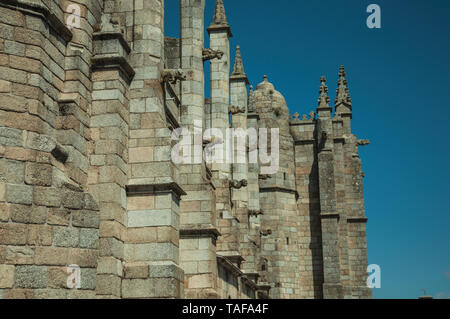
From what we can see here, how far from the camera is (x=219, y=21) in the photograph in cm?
2127

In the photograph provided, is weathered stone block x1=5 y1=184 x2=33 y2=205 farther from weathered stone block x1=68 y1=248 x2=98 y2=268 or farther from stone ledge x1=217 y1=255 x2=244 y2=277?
stone ledge x1=217 y1=255 x2=244 y2=277

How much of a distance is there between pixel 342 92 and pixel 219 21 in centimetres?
1533

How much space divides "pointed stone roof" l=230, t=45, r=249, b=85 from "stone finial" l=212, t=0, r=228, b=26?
353 centimetres

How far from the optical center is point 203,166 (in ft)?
49.8

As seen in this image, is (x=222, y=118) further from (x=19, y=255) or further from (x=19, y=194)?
(x=19, y=255)

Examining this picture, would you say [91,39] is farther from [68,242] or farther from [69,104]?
[68,242]

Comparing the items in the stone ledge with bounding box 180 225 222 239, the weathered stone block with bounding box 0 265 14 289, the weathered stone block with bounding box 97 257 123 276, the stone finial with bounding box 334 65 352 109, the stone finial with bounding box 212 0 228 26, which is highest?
the stone finial with bounding box 334 65 352 109

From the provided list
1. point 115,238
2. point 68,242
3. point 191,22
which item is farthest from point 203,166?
point 68,242

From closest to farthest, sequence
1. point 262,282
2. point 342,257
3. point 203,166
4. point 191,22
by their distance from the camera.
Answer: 1. point 203,166
2. point 191,22
3. point 262,282
4. point 342,257

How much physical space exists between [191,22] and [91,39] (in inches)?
255

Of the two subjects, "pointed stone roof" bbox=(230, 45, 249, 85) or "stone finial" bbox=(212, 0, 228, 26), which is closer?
"stone finial" bbox=(212, 0, 228, 26)

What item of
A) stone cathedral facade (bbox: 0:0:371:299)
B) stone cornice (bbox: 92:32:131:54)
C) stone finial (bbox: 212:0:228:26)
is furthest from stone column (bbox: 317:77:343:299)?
stone cornice (bbox: 92:32:131:54)

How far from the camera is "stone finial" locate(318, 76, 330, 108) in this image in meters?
32.1

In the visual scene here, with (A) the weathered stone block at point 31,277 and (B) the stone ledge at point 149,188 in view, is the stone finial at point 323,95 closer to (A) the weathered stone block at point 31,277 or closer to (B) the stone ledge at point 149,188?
(B) the stone ledge at point 149,188
